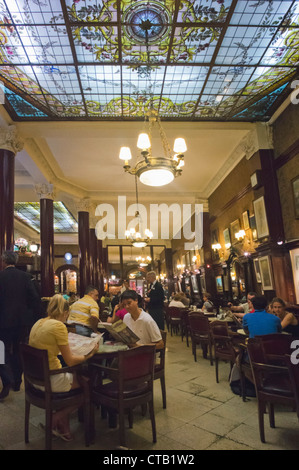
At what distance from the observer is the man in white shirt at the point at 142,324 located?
10.1 feet

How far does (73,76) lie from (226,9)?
8.58 ft

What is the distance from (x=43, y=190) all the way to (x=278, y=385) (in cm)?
817

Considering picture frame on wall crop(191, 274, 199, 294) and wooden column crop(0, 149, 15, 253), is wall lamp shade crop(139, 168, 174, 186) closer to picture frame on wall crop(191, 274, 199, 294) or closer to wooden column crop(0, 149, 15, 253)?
wooden column crop(0, 149, 15, 253)

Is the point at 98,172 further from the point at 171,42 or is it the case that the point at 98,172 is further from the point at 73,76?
the point at 171,42

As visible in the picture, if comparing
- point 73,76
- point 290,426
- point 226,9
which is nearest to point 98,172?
point 73,76

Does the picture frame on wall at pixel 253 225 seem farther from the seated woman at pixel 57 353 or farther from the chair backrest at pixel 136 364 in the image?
the seated woman at pixel 57 353

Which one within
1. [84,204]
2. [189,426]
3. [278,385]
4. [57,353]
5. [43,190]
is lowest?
[189,426]

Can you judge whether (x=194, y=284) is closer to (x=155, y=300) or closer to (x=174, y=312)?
(x=174, y=312)

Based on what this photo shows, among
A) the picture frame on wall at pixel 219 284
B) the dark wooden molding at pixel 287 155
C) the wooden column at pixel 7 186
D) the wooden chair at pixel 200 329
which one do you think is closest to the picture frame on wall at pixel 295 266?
the dark wooden molding at pixel 287 155

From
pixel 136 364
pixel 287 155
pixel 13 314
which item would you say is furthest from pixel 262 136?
pixel 13 314

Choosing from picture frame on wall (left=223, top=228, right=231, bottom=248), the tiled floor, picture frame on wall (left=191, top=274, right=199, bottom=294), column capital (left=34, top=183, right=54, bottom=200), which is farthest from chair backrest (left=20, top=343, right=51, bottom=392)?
picture frame on wall (left=191, top=274, right=199, bottom=294)

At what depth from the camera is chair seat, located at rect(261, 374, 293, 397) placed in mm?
2429

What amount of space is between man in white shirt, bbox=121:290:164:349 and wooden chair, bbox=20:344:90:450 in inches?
32.3

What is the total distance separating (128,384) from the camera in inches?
92.9
